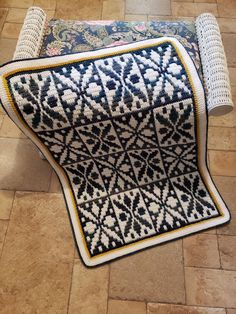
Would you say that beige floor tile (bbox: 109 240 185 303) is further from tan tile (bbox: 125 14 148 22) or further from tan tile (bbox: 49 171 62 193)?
tan tile (bbox: 125 14 148 22)

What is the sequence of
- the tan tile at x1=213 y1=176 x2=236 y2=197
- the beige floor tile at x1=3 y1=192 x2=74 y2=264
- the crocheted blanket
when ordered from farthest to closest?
the tan tile at x1=213 y1=176 x2=236 y2=197, the beige floor tile at x1=3 y1=192 x2=74 y2=264, the crocheted blanket

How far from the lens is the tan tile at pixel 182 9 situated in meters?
1.96

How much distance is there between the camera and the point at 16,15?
1948mm

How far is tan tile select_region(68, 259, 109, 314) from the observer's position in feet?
3.78

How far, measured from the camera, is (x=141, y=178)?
1.34m

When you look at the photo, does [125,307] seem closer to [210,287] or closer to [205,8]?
[210,287]

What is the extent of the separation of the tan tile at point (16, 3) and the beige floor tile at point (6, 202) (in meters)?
1.30

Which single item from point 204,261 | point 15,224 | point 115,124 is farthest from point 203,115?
point 15,224

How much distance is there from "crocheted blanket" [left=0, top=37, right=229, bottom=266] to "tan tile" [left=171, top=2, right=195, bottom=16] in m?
1.00

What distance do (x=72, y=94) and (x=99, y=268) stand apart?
683mm

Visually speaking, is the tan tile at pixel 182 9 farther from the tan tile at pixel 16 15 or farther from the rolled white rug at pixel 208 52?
the tan tile at pixel 16 15

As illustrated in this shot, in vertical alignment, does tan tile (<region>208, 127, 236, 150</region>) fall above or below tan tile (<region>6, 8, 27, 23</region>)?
below

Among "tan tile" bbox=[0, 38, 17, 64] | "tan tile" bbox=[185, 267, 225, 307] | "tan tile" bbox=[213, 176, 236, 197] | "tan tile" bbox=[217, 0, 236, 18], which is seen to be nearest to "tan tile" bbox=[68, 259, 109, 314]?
A: "tan tile" bbox=[185, 267, 225, 307]

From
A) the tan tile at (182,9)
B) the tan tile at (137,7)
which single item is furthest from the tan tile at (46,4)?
the tan tile at (182,9)
